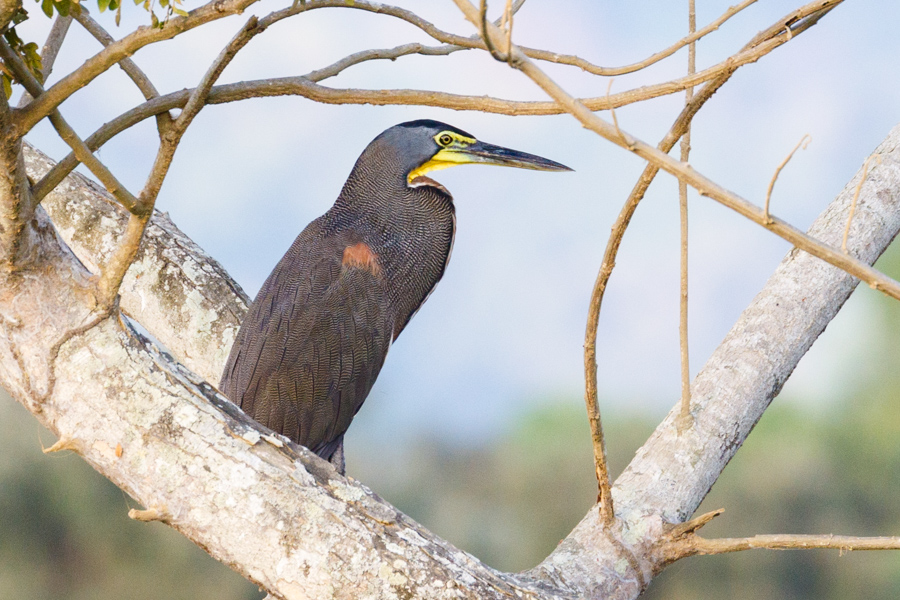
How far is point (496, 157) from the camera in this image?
2068 millimetres

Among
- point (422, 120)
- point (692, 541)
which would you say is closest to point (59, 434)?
point (692, 541)

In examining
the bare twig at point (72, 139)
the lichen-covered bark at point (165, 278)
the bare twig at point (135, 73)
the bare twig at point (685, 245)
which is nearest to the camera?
the bare twig at point (72, 139)

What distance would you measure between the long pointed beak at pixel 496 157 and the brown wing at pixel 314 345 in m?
0.33

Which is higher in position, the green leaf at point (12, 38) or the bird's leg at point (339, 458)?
the bird's leg at point (339, 458)

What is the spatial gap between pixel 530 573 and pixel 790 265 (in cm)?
95

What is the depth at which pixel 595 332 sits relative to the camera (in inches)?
54.9

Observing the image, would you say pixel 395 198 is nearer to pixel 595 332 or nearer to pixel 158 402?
pixel 595 332

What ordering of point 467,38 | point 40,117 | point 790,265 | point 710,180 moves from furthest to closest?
1. point 790,265
2. point 467,38
3. point 40,117
4. point 710,180

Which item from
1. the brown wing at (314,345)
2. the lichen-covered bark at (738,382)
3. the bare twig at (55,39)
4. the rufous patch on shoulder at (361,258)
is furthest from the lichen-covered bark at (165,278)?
the lichen-covered bark at (738,382)

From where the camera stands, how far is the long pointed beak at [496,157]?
2008mm

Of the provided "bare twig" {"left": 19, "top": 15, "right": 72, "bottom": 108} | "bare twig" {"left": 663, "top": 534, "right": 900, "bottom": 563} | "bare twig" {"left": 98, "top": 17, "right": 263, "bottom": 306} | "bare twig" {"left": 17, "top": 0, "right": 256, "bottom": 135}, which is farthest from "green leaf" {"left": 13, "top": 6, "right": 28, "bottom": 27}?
"bare twig" {"left": 663, "top": 534, "right": 900, "bottom": 563}

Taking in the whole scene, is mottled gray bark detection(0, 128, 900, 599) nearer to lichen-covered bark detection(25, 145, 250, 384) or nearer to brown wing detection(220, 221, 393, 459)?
brown wing detection(220, 221, 393, 459)

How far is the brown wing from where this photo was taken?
1.96 m

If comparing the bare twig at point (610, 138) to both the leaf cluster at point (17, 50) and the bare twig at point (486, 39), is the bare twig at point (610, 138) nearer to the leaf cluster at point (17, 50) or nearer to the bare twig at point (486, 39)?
the bare twig at point (486, 39)
